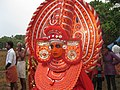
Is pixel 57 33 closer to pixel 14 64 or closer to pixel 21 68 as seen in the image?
pixel 14 64

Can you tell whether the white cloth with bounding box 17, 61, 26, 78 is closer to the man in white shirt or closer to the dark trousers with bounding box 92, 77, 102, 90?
the man in white shirt

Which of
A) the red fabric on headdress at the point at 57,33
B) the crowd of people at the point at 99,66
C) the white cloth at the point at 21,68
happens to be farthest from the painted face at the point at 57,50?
the white cloth at the point at 21,68

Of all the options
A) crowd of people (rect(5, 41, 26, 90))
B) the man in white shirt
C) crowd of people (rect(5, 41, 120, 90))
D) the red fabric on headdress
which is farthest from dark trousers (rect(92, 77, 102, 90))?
the red fabric on headdress

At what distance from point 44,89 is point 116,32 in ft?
40.9

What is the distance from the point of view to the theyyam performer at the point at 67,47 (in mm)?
5242

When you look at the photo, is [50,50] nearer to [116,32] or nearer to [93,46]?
[93,46]

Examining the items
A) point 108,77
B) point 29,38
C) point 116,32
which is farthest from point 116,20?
point 29,38

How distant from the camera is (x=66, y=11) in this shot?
554 centimetres

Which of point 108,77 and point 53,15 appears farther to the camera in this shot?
point 108,77

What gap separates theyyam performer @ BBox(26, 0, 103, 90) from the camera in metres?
5.24

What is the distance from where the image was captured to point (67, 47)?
5.28 meters

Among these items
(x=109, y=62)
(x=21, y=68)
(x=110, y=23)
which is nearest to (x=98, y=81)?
(x=109, y=62)

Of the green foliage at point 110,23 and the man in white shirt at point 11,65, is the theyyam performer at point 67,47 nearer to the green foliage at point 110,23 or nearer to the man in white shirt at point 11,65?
the man in white shirt at point 11,65

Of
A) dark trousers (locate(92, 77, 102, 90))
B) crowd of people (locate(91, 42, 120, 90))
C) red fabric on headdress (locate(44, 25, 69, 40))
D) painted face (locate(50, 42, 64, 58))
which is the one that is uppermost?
red fabric on headdress (locate(44, 25, 69, 40))
